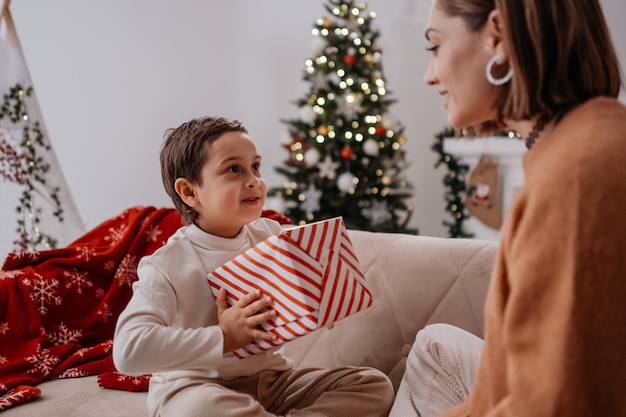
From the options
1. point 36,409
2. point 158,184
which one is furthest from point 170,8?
point 36,409

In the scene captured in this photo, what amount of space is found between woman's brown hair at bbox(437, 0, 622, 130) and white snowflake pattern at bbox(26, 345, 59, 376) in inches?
66.2

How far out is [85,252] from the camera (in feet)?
7.72

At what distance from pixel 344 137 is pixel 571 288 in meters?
3.61

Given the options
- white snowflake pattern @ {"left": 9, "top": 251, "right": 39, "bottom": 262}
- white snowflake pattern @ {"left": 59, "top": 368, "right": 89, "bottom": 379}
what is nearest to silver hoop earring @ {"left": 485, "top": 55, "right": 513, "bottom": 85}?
white snowflake pattern @ {"left": 59, "top": 368, "right": 89, "bottom": 379}

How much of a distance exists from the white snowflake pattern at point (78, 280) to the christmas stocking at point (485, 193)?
3307 mm

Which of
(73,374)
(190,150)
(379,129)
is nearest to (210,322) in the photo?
(190,150)

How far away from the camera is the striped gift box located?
1436mm

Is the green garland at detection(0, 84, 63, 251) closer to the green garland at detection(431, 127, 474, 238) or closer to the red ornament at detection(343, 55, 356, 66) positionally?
the red ornament at detection(343, 55, 356, 66)

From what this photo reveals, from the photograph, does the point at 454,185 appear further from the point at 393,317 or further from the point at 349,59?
the point at 393,317

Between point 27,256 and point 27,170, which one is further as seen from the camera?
point 27,170

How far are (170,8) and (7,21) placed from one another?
220cm

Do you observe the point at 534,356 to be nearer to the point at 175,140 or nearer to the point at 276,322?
the point at 276,322

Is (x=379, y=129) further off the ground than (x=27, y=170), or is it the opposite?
(x=27, y=170)

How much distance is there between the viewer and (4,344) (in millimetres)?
2084
